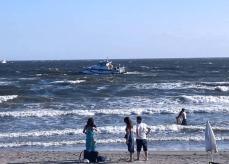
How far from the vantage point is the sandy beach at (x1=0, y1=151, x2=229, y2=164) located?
56.7 ft

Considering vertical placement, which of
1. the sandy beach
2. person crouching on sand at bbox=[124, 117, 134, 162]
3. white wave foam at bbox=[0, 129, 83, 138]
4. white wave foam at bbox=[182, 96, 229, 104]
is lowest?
white wave foam at bbox=[182, 96, 229, 104]

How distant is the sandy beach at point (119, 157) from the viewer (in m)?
17.3

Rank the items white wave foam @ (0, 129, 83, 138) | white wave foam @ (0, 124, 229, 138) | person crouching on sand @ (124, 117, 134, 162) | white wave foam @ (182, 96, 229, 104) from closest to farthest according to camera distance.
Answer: person crouching on sand @ (124, 117, 134, 162), white wave foam @ (0, 129, 83, 138), white wave foam @ (0, 124, 229, 138), white wave foam @ (182, 96, 229, 104)

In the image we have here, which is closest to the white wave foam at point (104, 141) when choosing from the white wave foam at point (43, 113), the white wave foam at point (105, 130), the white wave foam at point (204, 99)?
the white wave foam at point (105, 130)

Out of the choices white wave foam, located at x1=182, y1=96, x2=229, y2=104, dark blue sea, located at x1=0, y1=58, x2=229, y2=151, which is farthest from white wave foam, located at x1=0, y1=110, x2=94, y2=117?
white wave foam, located at x1=182, y1=96, x2=229, y2=104

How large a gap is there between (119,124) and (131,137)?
1032 cm

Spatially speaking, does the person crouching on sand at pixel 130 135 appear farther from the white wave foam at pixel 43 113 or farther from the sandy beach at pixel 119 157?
the white wave foam at pixel 43 113

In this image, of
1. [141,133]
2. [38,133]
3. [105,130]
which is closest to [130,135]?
[141,133]

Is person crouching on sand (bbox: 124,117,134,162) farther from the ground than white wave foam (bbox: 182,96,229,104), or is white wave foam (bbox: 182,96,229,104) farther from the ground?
person crouching on sand (bbox: 124,117,134,162)

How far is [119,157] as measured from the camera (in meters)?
18.0

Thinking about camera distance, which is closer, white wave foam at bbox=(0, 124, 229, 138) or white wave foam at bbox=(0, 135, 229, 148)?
white wave foam at bbox=(0, 135, 229, 148)

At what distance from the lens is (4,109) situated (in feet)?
121

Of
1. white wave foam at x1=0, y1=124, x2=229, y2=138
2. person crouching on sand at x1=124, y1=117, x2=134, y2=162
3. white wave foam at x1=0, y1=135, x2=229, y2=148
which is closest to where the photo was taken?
person crouching on sand at x1=124, y1=117, x2=134, y2=162

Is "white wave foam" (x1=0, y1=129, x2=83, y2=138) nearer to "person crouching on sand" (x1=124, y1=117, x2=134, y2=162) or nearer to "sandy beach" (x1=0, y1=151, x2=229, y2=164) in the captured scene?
"sandy beach" (x1=0, y1=151, x2=229, y2=164)
